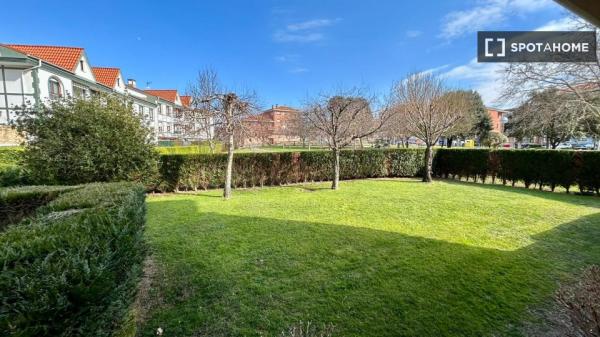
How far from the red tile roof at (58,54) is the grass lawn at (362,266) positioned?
62.7 feet

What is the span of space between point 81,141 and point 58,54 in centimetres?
1969

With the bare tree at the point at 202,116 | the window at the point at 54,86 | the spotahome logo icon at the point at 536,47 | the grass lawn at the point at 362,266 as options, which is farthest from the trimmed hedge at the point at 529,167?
the window at the point at 54,86

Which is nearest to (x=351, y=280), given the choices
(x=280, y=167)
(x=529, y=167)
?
(x=280, y=167)

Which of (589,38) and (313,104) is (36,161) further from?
(589,38)

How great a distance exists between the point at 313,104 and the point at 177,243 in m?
8.27

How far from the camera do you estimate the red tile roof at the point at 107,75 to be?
79.2 feet

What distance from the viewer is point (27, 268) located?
1.25m

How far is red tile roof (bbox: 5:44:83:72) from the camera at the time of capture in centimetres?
1797

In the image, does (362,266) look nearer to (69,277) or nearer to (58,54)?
(69,277)

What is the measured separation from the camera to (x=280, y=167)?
1171cm

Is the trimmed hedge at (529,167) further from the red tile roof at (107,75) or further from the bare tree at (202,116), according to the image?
the red tile roof at (107,75)

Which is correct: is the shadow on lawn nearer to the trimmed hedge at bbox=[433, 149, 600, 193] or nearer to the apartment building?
the trimmed hedge at bbox=[433, 149, 600, 193]

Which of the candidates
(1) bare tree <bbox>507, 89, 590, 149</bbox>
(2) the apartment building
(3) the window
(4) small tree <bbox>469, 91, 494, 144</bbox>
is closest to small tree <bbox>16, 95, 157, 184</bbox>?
(2) the apartment building

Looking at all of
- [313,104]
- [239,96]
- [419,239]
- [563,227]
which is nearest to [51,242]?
[419,239]
